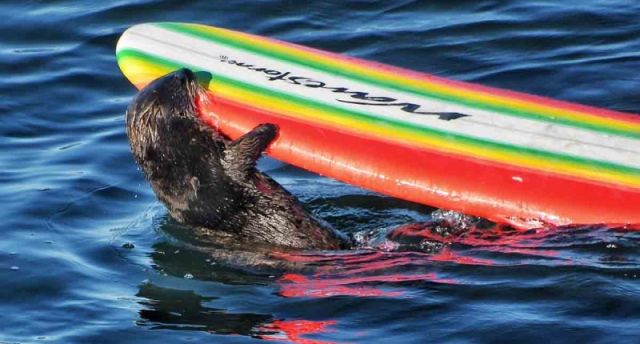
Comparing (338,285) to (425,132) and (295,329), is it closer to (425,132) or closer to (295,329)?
(295,329)

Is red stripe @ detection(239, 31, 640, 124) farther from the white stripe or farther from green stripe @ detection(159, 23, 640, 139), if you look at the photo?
the white stripe

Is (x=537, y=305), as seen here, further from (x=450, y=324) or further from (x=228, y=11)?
(x=228, y=11)

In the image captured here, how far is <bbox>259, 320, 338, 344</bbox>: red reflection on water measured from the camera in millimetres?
6562

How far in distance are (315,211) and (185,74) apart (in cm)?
148

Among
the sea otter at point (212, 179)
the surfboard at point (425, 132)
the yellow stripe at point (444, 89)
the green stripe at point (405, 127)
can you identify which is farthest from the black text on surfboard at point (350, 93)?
the sea otter at point (212, 179)

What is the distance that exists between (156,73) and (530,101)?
2.46 metres

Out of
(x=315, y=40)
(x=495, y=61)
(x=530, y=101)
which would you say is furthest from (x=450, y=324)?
(x=315, y=40)

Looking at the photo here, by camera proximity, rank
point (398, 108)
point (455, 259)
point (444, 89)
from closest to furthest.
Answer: point (455, 259), point (398, 108), point (444, 89)

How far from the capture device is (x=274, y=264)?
754 centimetres

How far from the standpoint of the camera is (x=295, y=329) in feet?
22.0

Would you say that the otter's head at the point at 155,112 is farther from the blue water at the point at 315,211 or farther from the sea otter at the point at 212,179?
the blue water at the point at 315,211

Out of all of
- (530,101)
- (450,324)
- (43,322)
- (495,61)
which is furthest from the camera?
(495,61)

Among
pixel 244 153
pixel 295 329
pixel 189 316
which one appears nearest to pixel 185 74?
pixel 244 153

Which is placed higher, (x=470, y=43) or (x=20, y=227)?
(x=470, y=43)
